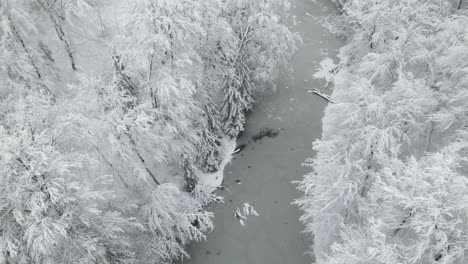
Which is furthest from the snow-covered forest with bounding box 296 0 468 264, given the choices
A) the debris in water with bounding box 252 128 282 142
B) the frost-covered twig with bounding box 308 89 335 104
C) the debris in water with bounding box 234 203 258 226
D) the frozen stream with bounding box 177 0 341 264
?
the debris in water with bounding box 252 128 282 142

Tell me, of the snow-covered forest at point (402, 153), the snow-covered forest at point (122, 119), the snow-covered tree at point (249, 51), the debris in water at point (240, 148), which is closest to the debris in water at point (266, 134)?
the debris in water at point (240, 148)

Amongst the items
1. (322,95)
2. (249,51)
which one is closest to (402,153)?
(322,95)

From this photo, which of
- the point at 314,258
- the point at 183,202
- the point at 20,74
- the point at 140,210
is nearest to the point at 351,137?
the point at 314,258

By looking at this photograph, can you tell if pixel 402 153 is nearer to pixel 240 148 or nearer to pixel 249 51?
pixel 240 148

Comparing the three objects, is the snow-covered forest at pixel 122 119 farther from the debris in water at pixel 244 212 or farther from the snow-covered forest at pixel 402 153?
the snow-covered forest at pixel 402 153

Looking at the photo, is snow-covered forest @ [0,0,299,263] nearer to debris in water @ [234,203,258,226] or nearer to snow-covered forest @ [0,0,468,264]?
snow-covered forest @ [0,0,468,264]

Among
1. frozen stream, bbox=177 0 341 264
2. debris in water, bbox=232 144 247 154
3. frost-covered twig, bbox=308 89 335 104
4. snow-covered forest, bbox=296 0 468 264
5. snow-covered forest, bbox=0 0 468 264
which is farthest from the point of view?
frost-covered twig, bbox=308 89 335 104
